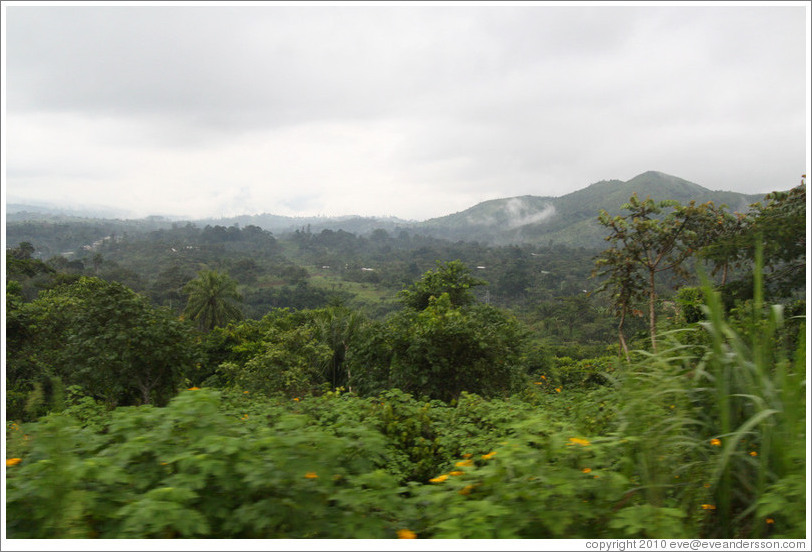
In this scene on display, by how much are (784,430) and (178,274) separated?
4978 centimetres

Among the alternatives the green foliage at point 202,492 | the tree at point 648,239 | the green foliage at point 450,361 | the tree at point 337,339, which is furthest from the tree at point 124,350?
the tree at point 648,239

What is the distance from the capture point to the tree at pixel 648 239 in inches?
383

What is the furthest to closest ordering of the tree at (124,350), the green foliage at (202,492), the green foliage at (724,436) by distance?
the tree at (124,350) → the green foliage at (724,436) → the green foliage at (202,492)

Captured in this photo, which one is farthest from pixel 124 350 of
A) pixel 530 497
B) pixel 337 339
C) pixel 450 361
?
pixel 530 497

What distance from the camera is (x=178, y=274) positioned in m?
44.6

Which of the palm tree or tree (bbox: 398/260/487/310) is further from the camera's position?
the palm tree

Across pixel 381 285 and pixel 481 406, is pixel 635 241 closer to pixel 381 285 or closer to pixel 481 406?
pixel 481 406

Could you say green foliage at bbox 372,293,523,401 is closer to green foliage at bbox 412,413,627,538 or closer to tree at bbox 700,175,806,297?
tree at bbox 700,175,806,297

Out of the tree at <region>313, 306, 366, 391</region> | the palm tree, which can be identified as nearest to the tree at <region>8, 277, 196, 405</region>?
the tree at <region>313, 306, 366, 391</region>

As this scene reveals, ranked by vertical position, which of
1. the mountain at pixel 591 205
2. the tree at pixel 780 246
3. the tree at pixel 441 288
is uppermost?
the mountain at pixel 591 205

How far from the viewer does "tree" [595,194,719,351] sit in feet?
31.9

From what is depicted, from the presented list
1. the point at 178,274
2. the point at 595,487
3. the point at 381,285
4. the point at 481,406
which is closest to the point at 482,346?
the point at 481,406

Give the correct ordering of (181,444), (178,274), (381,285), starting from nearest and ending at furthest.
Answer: (181,444), (178,274), (381,285)

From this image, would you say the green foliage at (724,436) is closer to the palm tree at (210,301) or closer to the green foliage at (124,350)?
the green foliage at (124,350)
